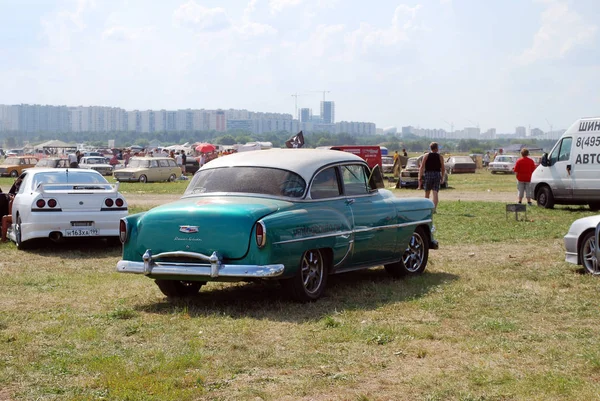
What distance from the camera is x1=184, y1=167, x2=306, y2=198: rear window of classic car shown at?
1048 cm

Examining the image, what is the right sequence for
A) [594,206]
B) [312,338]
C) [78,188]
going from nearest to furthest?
[312,338], [78,188], [594,206]

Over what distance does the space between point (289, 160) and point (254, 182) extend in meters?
0.58

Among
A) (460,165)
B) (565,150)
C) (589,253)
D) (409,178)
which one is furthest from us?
(460,165)

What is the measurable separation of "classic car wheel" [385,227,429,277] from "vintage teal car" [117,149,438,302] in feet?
0.80

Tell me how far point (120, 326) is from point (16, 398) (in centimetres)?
259

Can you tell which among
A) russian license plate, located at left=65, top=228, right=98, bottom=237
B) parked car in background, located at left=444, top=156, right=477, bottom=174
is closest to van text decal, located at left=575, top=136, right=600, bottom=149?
russian license plate, located at left=65, top=228, right=98, bottom=237

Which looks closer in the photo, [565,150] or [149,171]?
[565,150]

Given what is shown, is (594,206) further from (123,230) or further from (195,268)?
(195,268)

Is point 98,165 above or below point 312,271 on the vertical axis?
below

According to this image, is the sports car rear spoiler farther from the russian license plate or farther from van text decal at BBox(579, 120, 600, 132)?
van text decal at BBox(579, 120, 600, 132)

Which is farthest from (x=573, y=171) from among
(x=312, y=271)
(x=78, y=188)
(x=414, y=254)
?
(x=312, y=271)

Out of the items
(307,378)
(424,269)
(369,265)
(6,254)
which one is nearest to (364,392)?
(307,378)

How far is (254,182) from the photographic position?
34.7 ft

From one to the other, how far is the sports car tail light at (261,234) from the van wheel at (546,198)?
18.2 m
